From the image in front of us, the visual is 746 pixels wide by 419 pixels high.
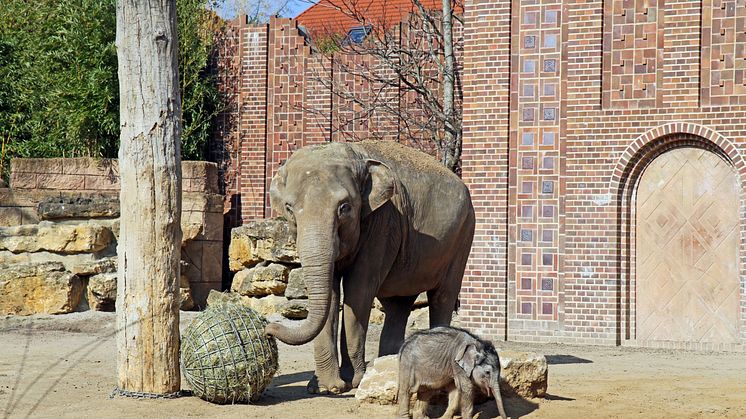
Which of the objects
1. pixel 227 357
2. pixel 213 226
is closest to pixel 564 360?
pixel 227 357

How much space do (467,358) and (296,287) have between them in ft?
28.1

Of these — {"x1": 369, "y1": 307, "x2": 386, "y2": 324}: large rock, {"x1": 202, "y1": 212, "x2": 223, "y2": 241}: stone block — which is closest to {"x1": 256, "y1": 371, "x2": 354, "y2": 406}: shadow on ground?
{"x1": 369, "y1": 307, "x2": 386, "y2": 324}: large rock

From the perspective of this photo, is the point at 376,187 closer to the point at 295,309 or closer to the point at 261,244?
the point at 295,309

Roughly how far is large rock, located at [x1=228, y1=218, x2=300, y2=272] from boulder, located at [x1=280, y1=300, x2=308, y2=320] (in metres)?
0.76

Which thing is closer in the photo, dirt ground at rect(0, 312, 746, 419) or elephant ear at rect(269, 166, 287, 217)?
dirt ground at rect(0, 312, 746, 419)

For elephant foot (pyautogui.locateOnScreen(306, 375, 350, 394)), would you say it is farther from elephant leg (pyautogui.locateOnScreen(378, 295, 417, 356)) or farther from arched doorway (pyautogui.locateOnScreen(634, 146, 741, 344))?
arched doorway (pyautogui.locateOnScreen(634, 146, 741, 344))

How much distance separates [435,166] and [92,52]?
32.0ft

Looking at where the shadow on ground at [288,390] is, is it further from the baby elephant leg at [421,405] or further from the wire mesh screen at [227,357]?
the baby elephant leg at [421,405]

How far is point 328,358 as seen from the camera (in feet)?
30.6

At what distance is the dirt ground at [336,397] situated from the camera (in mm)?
8500

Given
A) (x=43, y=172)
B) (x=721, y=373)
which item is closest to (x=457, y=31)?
(x=43, y=172)

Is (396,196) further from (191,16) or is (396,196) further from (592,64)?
(191,16)

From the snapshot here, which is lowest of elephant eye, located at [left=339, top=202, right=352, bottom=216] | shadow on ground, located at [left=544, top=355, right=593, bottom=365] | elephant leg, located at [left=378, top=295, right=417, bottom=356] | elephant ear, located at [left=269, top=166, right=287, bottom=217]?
shadow on ground, located at [left=544, top=355, right=593, bottom=365]

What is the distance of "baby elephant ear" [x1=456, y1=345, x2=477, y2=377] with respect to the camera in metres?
7.90
